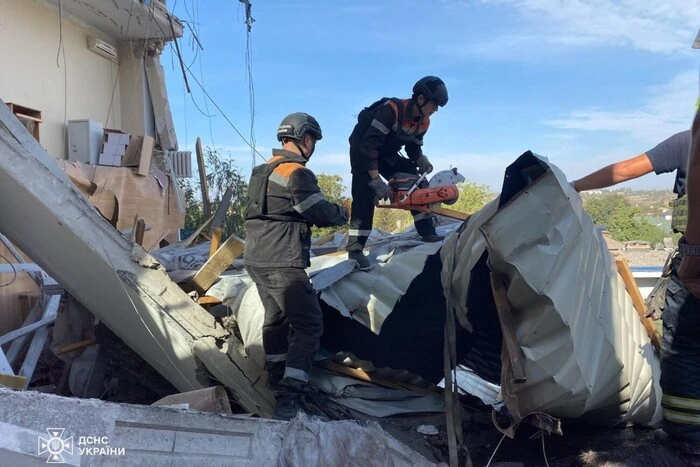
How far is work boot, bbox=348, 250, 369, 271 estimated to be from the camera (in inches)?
147

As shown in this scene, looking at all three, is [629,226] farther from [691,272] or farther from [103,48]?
[691,272]

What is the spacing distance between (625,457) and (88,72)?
29.4 ft

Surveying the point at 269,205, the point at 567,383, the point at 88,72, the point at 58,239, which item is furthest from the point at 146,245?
the point at 567,383

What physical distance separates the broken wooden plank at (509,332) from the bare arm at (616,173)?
0.76 metres

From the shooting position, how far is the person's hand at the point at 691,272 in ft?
7.09

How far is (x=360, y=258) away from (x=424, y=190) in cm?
91

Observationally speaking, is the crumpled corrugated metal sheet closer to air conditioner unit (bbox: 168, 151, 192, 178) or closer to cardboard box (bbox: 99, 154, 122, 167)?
cardboard box (bbox: 99, 154, 122, 167)

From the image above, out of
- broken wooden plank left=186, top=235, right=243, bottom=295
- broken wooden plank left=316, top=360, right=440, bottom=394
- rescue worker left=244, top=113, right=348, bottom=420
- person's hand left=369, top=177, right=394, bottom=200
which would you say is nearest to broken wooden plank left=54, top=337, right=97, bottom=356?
broken wooden plank left=186, top=235, right=243, bottom=295

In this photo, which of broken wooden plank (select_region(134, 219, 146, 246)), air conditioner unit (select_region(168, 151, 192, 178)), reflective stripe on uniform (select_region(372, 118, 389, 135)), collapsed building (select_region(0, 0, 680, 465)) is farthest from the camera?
air conditioner unit (select_region(168, 151, 192, 178))

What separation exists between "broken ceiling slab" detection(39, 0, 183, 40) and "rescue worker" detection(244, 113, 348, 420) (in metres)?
5.52

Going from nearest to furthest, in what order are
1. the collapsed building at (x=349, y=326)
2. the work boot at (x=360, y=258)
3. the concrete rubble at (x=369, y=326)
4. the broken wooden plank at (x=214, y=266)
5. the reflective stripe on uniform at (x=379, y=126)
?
the concrete rubble at (x=369, y=326), the collapsed building at (x=349, y=326), the work boot at (x=360, y=258), the broken wooden plank at (x=214, y=266), the reflective stripe on uniform at (x=379, y=126)

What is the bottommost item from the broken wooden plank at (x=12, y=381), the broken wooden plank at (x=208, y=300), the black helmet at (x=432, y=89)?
the broken wooden plank at (x=12, y=381)

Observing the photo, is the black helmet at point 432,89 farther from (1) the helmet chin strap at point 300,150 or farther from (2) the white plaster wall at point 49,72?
(2) the white plaster wall at point 49,72

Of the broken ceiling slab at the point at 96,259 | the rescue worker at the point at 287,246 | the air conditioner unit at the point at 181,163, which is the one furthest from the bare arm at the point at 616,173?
the air conditioner unit at the point at 181,163
